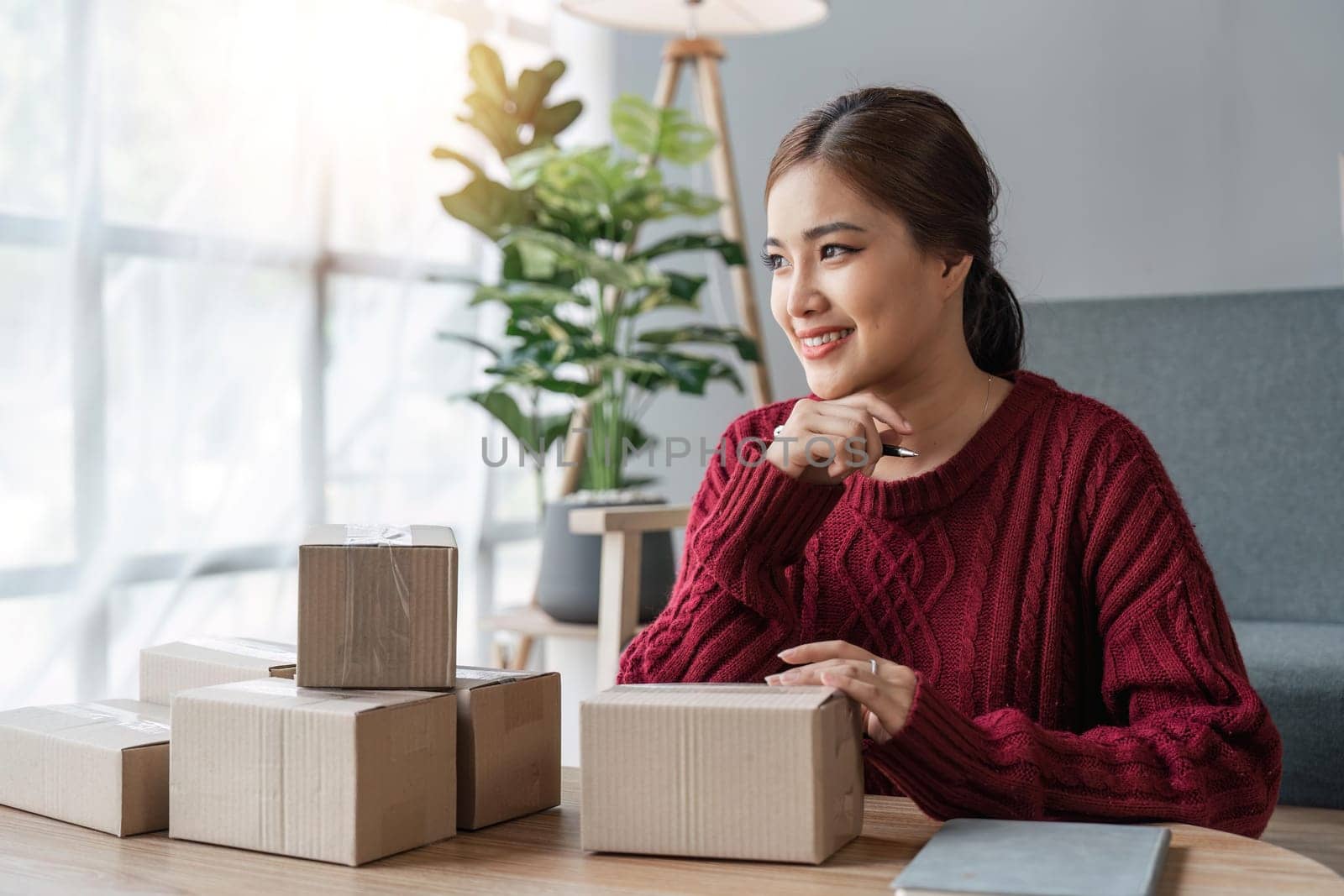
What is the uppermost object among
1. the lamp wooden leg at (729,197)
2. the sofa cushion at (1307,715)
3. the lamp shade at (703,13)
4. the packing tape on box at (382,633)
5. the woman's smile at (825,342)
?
the lamp shade at (703,13)

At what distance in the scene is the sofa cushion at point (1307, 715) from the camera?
1.84 metres

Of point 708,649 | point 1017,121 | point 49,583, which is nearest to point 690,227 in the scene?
point 1017,121

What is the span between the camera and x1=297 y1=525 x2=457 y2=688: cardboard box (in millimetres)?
851

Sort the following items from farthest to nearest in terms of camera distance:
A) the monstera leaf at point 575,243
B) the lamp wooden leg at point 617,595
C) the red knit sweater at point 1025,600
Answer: the monstera leaf at point 575,243 < the lamp wooden leg at point 617,595 < the red knit sweater at point 1025,600

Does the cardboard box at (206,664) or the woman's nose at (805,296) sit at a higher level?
the woman's nose at (805,296)

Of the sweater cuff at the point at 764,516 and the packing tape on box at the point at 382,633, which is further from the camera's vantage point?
the sweater cuff at the point at 764,516

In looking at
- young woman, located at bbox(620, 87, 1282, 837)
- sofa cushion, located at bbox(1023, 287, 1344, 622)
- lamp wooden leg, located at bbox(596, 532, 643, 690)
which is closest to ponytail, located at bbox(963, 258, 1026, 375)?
young woman, located at bbox(620, 87, 1282, 837)

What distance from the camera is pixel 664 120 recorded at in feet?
8.15

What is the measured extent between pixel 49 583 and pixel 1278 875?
189 cm

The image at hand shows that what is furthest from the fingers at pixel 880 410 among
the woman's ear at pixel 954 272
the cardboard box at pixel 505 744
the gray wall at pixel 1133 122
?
the gray wall at pixel 1133 122

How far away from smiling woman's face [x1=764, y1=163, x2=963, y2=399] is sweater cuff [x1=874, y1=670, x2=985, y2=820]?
0.38 meters

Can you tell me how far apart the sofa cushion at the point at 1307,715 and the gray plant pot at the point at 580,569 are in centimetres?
106

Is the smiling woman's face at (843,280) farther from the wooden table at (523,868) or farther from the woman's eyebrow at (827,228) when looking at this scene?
the wooden table at (523,868)

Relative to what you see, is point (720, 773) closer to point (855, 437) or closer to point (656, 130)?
point (855, 437)
